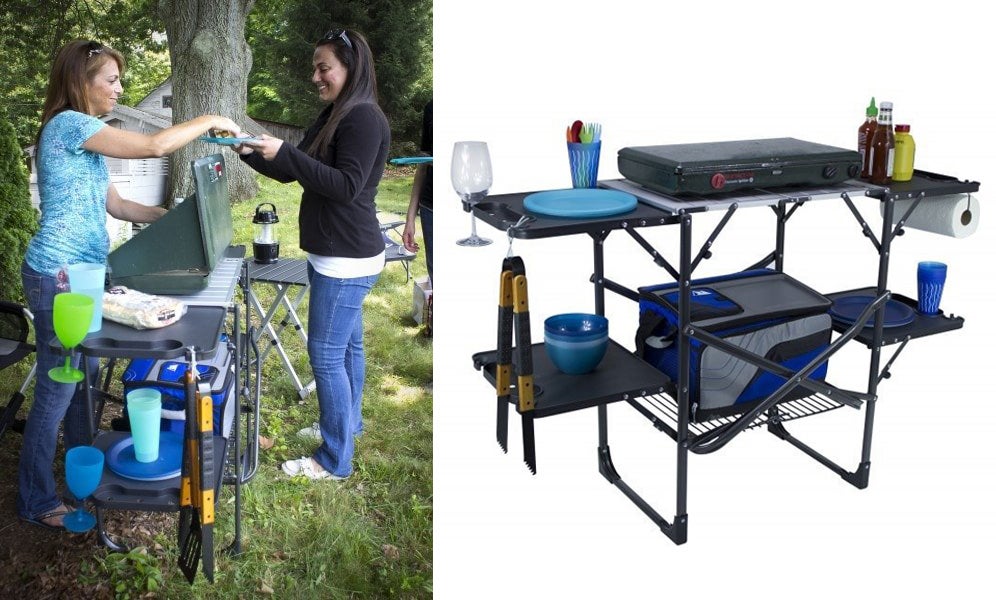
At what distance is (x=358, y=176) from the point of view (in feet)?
10.9

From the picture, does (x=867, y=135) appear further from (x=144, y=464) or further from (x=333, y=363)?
(x=144, y=464)

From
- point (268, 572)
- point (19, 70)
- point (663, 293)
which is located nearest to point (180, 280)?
point (19, 70)

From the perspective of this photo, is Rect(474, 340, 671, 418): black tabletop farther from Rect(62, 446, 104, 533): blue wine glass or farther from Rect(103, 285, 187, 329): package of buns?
Rect(62, 446, 104, 533): blue wine glass

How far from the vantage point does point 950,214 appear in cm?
370

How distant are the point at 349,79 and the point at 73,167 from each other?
858mm

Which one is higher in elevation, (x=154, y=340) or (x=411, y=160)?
(x=411, y=160)

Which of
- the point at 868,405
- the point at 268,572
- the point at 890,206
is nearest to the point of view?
the point at 268,572

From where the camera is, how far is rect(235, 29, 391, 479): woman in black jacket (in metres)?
3.29

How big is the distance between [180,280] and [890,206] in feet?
Answer: 7.48

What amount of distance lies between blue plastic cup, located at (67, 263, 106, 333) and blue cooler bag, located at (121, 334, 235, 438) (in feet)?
1.62

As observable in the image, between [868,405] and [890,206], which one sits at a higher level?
[890,206]

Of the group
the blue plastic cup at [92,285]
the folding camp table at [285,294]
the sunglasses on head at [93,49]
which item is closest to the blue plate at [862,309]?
the folding camp table at [285,294]

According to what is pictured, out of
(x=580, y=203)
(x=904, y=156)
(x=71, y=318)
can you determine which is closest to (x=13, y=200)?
(x=71, y=318)

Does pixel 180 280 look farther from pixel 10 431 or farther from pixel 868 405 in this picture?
pixel 868 405
